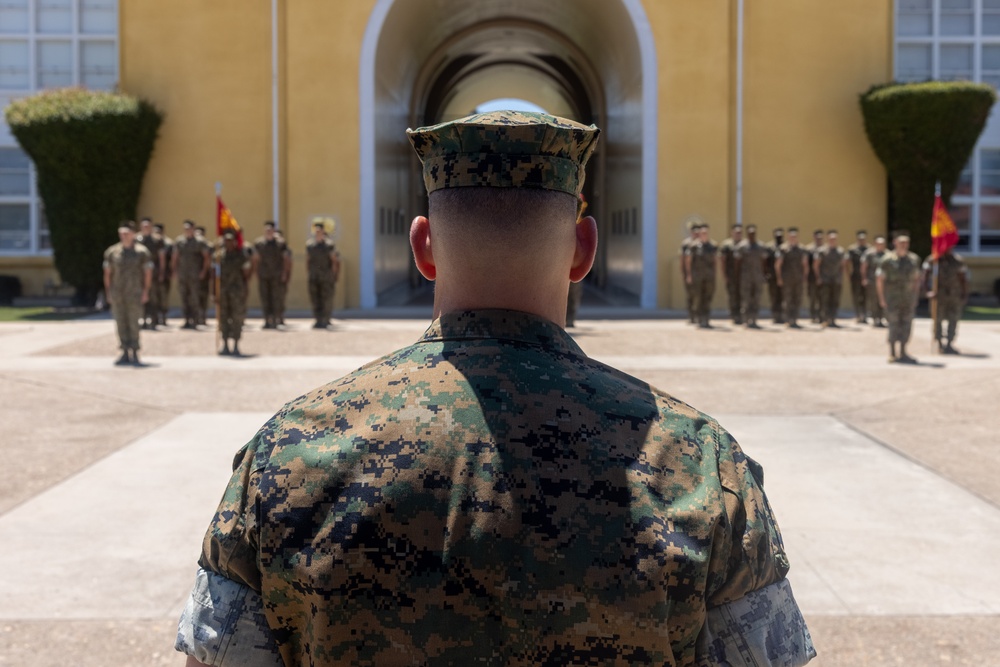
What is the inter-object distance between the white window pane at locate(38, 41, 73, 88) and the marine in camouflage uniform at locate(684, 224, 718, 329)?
46.1 feet

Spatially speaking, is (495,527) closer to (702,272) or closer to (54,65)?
(702,272)

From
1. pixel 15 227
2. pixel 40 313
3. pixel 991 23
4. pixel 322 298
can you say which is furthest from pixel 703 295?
pixel 15 227

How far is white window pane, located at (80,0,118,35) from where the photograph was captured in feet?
79.6

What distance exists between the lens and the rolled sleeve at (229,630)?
1569 millimetres

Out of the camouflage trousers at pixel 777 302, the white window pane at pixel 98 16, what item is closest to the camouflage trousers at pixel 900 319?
the camouflage trousers at pixel 777 302

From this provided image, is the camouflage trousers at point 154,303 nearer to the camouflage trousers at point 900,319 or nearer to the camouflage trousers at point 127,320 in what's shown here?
the camouflage trousers at point 127,320

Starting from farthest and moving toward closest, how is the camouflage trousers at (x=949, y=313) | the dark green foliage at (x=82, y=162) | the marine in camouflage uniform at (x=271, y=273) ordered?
the dark green foliage at (x=82, y=162) → the marine in camouflage uniform at (x=271, y=273) → the camouflage trousers at (x=949, y=313)

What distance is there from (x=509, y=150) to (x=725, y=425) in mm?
7500

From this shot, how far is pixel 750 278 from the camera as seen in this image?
64.5 ft

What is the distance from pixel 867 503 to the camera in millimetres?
6480

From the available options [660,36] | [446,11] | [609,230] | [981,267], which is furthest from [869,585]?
[609,230]

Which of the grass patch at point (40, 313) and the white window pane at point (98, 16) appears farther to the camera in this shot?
the white window pane at point (98, 16)

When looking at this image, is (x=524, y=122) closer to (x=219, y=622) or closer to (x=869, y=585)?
(x=219, y=622)

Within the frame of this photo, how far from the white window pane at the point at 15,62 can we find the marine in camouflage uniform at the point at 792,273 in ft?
54.0
